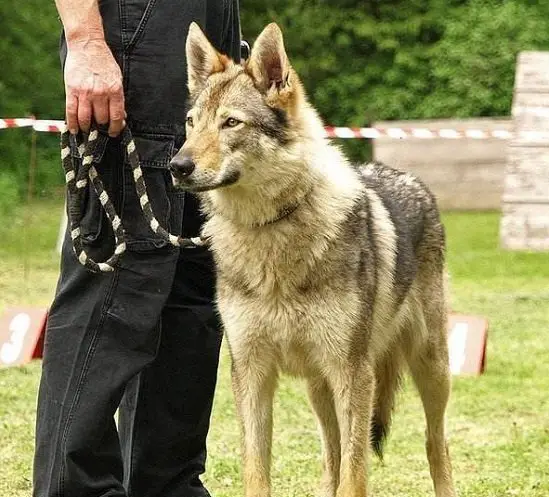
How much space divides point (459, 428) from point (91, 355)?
279 cm

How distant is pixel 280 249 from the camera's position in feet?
13.5

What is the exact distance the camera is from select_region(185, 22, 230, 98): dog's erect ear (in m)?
3.84

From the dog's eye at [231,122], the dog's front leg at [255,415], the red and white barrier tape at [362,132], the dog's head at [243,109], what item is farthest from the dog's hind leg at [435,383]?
the red and white barrier tape at [362,132]

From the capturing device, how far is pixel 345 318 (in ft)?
13.4

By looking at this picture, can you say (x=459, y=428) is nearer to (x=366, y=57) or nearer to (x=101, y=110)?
(x=101, y=110)

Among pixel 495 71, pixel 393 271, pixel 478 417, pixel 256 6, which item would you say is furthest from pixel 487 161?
pixel 393 271

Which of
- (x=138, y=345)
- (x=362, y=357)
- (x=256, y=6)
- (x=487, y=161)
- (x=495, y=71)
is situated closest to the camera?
(x=138, y=345)

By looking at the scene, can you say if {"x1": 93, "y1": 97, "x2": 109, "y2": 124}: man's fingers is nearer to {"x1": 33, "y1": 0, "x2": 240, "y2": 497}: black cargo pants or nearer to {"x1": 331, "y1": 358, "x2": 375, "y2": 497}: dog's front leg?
{"x1": 33, "y1": 0, "x2": 240, "y2": 497}: black cargo pants

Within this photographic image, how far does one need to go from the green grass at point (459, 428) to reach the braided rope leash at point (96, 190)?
1572mm

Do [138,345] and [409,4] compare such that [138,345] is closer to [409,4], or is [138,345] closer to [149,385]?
[149,385]

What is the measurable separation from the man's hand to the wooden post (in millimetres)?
8948

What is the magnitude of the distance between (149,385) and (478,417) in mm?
2502

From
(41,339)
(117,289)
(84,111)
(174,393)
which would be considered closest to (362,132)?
(41,339)

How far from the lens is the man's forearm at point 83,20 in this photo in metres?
3.62
